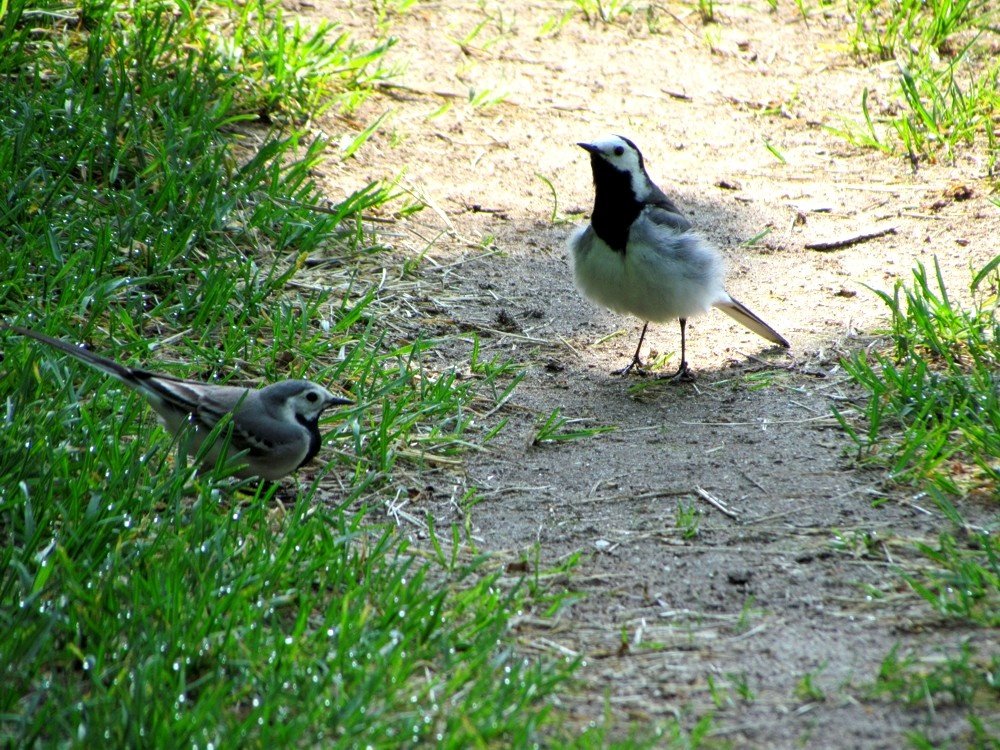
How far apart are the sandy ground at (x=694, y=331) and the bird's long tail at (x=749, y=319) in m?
0.10

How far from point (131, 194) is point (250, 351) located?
1250 mm

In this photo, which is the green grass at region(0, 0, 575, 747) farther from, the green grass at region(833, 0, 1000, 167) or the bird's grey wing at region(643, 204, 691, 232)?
the green grass at region(833, 0, 1000, 167)

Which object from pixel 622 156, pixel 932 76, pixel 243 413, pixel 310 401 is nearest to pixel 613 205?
pixel 622 156

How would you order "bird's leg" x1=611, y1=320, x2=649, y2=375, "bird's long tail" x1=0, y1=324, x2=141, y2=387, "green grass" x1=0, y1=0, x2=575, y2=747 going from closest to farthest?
"green grass" x1=0, y1=0, x2=575, y2=747 < "bird's long tail" x1=0, y1=324, x2=141, y2=387 < "bird's leg" x1=611, y1=320, x2=649, y2=375

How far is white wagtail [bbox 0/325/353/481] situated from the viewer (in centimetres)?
440

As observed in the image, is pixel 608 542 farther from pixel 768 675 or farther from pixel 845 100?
pixel 845 100

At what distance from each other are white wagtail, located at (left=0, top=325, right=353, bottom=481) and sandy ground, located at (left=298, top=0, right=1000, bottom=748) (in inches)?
24.6

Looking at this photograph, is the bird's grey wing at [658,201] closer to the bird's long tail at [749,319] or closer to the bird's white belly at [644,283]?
the bird's white belly at [644,283]

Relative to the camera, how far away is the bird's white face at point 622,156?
597 centimetres

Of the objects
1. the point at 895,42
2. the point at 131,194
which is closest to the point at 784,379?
the point at 131,194

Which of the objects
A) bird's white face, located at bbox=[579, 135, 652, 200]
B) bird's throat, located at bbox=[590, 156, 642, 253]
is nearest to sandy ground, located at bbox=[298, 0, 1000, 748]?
bird's throat, located at bbox=[590, 156, 642, 253]

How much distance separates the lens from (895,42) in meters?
8.91

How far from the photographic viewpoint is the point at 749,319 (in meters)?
6.11

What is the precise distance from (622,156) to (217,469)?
9.59 feet
